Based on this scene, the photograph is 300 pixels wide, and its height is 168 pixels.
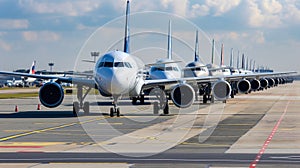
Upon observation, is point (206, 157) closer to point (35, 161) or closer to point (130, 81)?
point (35, 161)

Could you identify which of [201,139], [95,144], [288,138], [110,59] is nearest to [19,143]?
[95,144]

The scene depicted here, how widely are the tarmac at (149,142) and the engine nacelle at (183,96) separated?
3.14m

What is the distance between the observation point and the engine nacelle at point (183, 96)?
38.7 meters

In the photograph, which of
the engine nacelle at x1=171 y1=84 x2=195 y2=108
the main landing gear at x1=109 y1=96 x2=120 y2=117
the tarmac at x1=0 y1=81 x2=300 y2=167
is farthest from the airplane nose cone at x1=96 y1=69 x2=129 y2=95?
the engine nacelle at x1=171 y1=84 x2=195 y2=108

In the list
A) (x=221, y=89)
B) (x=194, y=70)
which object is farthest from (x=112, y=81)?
(x=194, y=70)

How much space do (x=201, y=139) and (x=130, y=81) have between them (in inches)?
477

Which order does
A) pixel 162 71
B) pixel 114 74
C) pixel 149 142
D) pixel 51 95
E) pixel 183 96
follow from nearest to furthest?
pixel 149 142 → pixel 114 74 → pixel 51 95 → pixel 183 96 → pixel 162 71

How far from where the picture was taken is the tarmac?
17625 millimetres

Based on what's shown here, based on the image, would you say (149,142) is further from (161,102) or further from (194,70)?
(194,70)

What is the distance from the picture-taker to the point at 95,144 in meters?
22.2

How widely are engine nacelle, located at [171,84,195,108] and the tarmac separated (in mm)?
3136

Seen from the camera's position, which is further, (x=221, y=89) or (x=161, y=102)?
(x=221, y=89)

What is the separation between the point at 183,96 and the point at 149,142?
53.1ft

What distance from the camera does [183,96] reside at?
38.9 metres
